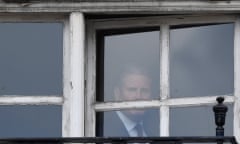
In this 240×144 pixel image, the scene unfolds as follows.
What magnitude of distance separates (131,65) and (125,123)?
1.22 ft

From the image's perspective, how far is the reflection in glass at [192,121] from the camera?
677 centimetres

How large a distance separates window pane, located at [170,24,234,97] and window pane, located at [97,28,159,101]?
4.8 inches

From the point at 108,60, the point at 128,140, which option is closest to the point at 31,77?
the point at 108,60

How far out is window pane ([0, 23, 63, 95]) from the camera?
6941 millimetres

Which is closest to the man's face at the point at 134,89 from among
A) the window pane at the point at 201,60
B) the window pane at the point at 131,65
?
the window pane at the point at 131,65

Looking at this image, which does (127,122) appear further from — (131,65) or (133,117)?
(131,65)

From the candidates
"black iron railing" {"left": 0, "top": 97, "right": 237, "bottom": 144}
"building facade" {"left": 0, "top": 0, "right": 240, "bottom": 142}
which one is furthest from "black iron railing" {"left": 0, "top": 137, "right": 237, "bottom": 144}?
"building facade" {"left": 0, "top": 0, "right": 240, "bottom": 142}

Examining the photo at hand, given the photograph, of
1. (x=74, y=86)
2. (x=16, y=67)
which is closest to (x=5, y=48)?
(x=16, y=67)

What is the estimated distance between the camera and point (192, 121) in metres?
6.82

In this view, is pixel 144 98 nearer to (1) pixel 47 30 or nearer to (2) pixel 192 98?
(2) pixel 192 98

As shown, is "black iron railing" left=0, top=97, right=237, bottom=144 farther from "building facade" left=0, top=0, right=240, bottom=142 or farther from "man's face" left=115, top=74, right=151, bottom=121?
"man's face" left=115, top=74, right=151, bottom=121

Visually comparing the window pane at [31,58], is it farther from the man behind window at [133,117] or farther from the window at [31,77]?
the man behind window at [133,117]

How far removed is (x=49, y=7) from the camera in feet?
22.4

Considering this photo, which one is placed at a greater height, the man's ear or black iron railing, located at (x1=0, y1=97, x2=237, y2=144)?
the man's ear
